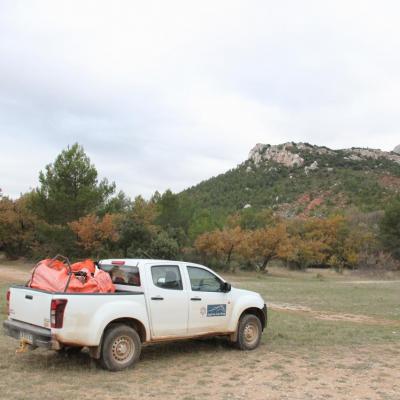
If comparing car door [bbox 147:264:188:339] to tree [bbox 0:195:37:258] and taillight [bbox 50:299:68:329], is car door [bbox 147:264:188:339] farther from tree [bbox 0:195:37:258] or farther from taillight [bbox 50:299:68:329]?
tree [bbox 0:195:37:258]

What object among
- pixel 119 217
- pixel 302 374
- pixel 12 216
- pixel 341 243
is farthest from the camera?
pixel 341 243

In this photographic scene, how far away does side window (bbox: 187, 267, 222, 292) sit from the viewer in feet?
29.6

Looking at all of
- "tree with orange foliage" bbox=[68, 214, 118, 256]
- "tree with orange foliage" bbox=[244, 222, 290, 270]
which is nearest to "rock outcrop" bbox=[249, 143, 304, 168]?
"tree with orange foliage" bbox=[244, 222, 290, 270]

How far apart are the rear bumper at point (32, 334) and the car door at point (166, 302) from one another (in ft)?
5.49

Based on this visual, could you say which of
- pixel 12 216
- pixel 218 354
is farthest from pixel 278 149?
pixel 218 354

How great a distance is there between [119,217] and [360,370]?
33.0 m

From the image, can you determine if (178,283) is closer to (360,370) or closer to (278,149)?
(360,370)

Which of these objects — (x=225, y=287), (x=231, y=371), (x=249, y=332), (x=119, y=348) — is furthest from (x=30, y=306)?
(x=249, y=332)

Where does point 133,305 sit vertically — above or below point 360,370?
above

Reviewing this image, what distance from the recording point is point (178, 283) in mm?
8742

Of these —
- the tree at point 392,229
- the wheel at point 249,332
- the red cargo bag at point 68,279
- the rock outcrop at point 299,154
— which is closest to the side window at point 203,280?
the wheel at point 249,332

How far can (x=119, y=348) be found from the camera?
7746 millimetres

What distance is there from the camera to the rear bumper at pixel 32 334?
714cm

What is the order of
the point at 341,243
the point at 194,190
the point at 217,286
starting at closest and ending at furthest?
the point at 217,286 < the point at 341,243 < the point at 194,190
